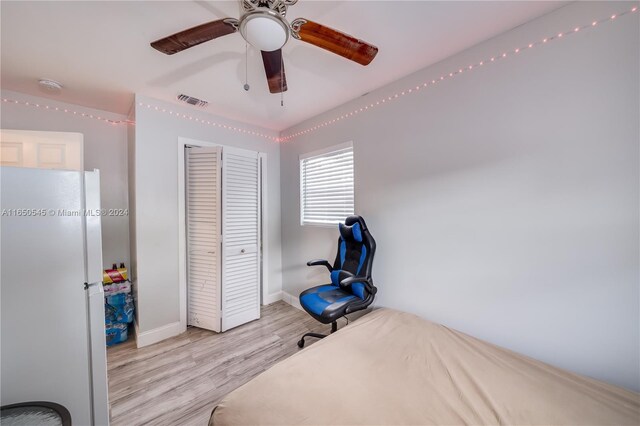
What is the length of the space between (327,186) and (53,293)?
7.64 ft

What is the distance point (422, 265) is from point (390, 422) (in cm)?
125

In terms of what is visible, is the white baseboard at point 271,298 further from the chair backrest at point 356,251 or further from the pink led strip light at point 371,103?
the pink led strip light at point 371,103

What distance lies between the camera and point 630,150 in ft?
3.76

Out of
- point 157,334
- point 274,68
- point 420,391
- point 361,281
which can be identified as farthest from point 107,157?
point 420,391

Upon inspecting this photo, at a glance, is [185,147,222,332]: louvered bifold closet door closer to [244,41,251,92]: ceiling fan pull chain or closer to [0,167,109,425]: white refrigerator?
[244,41,251,92]: ceiling fan pull chain

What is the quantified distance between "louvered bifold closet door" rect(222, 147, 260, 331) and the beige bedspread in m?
1.57

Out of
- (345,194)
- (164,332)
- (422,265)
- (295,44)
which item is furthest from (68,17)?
(422,265)

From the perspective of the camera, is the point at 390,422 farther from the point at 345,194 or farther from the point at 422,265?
the point at 345,194

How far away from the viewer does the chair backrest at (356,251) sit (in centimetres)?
207

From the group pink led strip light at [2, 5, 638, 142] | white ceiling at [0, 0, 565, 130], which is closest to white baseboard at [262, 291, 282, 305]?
pink led strip light at [2, 5, 638, 142]

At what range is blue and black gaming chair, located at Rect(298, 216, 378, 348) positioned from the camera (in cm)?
188

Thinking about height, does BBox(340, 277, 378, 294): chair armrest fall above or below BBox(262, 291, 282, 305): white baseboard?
above

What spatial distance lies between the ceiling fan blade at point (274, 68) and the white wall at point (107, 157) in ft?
7.52

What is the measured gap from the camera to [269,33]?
3.64ft
